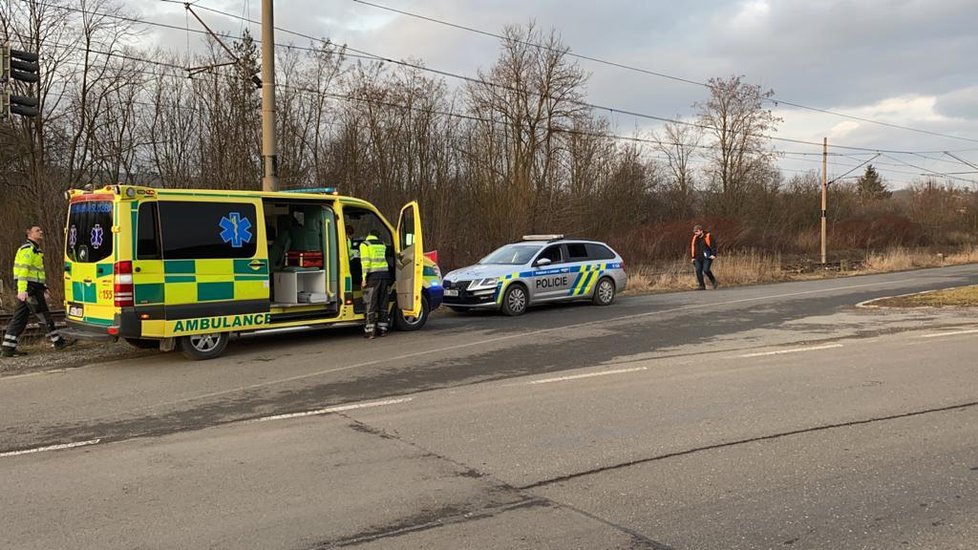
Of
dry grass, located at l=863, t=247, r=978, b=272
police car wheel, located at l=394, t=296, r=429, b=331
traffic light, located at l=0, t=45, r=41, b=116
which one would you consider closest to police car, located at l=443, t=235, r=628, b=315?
police car wheel, located at l=394, t=296, r=429, b=331

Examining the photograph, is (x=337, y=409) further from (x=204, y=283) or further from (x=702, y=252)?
(x=702, y=252)

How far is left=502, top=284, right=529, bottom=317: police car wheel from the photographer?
15.1m

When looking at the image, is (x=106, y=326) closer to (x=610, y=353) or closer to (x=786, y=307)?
(x=610, y=353)

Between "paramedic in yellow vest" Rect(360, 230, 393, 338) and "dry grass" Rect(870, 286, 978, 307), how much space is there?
36.7 ft

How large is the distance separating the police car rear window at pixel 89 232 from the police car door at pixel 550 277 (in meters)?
8.46

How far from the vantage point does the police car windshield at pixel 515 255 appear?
15914 millimetres

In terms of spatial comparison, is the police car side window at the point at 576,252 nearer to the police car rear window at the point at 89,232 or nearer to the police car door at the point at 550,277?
the police car door at the point at 550,277

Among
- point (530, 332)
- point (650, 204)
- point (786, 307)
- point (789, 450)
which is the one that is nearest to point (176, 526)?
point (789, 450)

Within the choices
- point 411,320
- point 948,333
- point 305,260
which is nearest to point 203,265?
point 305,260

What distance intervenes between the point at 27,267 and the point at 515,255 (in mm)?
9174

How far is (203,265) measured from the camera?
9.87 metres

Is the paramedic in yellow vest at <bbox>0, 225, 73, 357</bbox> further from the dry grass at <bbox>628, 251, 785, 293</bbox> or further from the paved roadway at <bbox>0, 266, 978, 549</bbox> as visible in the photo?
the dry grass at <bbox>628, 251, 785, 293</bbox>

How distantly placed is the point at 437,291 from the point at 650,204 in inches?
1462

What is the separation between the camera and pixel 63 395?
7.82 m
